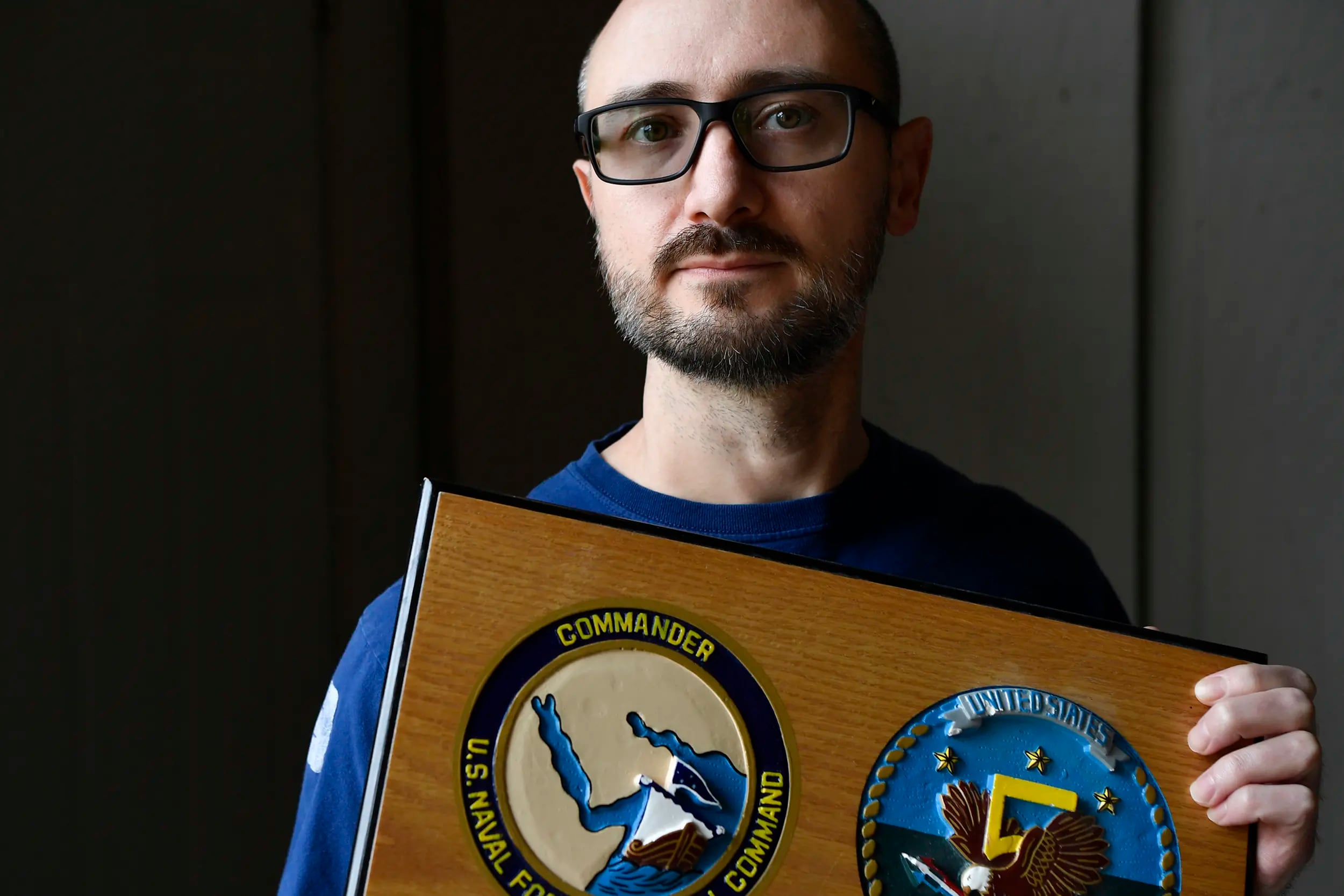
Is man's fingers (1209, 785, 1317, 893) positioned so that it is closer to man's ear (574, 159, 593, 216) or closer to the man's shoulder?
the man's shoulder

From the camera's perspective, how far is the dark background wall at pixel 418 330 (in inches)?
63.0

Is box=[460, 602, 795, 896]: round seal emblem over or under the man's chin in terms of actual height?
under

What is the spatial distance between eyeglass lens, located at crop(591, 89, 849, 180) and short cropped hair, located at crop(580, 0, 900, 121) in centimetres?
9

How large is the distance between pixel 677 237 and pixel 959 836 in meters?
0.57

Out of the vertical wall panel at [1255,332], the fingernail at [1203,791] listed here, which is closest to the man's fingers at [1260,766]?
the fingernail at [1203,791]

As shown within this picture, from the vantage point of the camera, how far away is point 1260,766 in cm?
88

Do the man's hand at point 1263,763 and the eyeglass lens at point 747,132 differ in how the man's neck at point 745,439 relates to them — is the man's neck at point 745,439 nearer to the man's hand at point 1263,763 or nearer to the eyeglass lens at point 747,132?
the eyeglass lens at point 747,132

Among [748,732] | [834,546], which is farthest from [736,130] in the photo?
[748,732]

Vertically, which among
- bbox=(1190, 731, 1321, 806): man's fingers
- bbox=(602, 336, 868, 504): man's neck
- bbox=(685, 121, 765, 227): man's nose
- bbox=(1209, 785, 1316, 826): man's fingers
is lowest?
bbox=(1209, 785, 1316, 826): man's fingers

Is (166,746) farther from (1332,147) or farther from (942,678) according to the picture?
(1332,147)

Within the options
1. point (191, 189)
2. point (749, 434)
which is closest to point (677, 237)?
point (749, 434)

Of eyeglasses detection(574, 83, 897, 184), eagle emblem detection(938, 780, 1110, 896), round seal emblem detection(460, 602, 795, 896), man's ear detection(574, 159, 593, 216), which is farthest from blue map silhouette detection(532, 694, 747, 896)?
man's ear detection(574, 159, 593, 216)

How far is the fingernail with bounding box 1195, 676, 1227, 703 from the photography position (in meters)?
0.88

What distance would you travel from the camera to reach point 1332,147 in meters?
1.93
